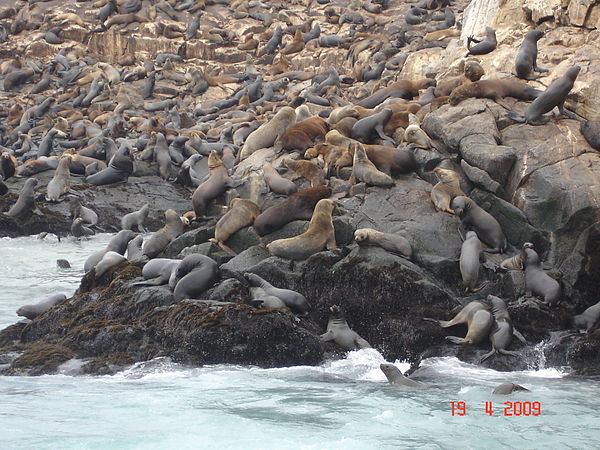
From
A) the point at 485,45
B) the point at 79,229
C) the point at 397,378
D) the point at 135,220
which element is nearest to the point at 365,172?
the point at 397,378

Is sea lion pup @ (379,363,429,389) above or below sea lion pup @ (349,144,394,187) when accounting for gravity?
below

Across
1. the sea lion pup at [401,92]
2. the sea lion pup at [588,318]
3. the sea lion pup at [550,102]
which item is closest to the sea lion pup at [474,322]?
the sea lion pup at [588,318]

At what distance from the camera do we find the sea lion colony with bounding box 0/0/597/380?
1128 centimetres

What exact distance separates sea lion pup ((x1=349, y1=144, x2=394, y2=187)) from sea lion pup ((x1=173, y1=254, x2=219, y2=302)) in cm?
270

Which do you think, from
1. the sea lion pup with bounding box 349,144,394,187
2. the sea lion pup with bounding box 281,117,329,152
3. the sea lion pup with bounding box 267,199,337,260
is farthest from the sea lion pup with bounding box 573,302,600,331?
the sea lion pup with bounding box 281,117,329,152

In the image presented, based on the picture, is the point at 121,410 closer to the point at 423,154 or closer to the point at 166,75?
the point at 423,154

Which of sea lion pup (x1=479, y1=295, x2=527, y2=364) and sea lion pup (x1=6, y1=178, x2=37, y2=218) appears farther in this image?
sea lion pup (x1=6, y1=178, x2=37, y2=218)

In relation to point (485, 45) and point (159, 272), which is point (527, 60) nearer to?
point (485, 45)

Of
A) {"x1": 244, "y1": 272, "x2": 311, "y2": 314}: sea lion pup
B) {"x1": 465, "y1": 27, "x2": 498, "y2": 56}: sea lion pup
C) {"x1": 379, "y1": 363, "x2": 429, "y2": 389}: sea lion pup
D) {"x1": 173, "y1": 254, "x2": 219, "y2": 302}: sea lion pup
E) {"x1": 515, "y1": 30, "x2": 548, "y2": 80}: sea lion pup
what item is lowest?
{"x1": 379, "y1": 363, "x2": 429, "y2": 389}: sea lion pup

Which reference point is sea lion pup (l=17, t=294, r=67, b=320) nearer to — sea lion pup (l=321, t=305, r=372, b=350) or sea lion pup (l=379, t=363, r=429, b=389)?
sea lion pup (l=321, t=305, r=372, b=350)

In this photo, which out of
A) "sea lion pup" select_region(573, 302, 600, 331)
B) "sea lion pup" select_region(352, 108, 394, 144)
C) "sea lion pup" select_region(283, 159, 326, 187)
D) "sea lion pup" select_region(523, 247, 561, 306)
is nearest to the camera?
"sea lion pup" select_region(573, 302, 600, 331)

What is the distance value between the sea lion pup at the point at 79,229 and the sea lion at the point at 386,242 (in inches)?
342

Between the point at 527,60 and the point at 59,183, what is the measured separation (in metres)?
10.3
